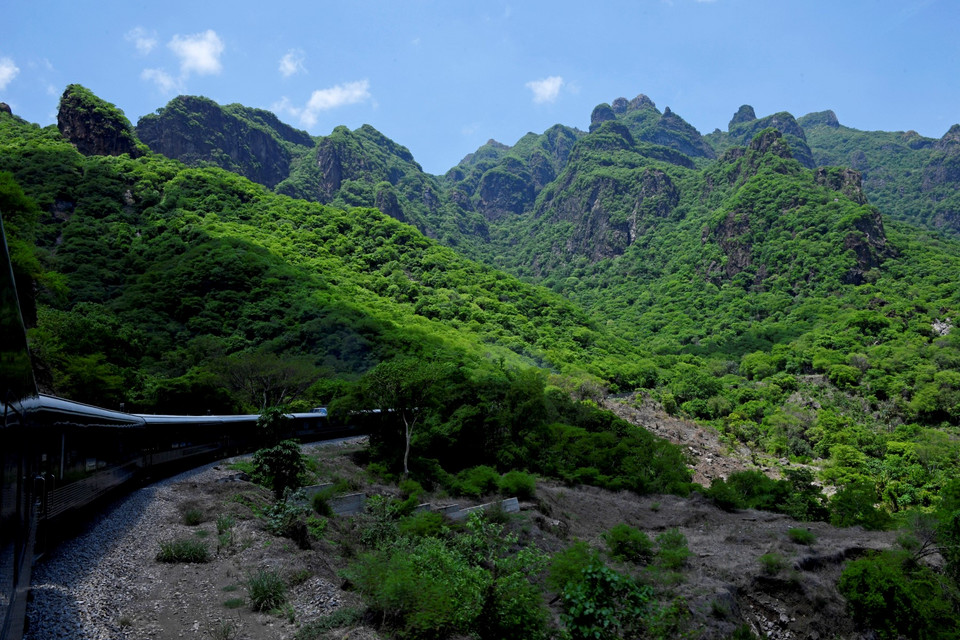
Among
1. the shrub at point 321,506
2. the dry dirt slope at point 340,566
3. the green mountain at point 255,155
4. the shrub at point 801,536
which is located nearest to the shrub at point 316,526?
the dry dirt slope at point 340,566

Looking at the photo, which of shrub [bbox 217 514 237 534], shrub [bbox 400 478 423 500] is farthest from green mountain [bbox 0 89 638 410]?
shrub [bbox 400 478 423 500]

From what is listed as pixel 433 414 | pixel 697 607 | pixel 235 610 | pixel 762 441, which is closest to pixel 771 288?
pixel 762 441

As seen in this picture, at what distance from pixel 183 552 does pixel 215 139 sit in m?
182

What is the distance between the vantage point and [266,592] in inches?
421

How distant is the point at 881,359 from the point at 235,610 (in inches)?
3853

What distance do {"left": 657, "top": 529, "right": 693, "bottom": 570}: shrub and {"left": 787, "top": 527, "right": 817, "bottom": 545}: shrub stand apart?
550cm

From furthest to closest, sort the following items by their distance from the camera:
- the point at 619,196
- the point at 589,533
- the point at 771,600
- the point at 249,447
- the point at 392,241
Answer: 1. the point at 619,196
2. the point at 392,241
3. the point at 249,447
4. the point at 589,533
5. the point at 771,600

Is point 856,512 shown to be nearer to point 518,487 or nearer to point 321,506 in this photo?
point 518,487

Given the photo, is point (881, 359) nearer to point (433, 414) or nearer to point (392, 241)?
point (433, 414)

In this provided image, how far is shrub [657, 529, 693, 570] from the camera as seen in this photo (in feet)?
81.4

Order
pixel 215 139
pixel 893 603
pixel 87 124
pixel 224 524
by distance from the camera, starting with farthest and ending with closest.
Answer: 1. pixel 215 139
2. pixel 87 124
3. pixel 893 603
4. pixel 224 524

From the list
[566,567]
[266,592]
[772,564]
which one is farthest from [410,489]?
[266,592]

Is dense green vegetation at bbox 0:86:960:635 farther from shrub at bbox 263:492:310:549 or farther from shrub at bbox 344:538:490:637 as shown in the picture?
shrub at bbox 263:492:310:549

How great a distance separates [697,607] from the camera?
19.8 meters
